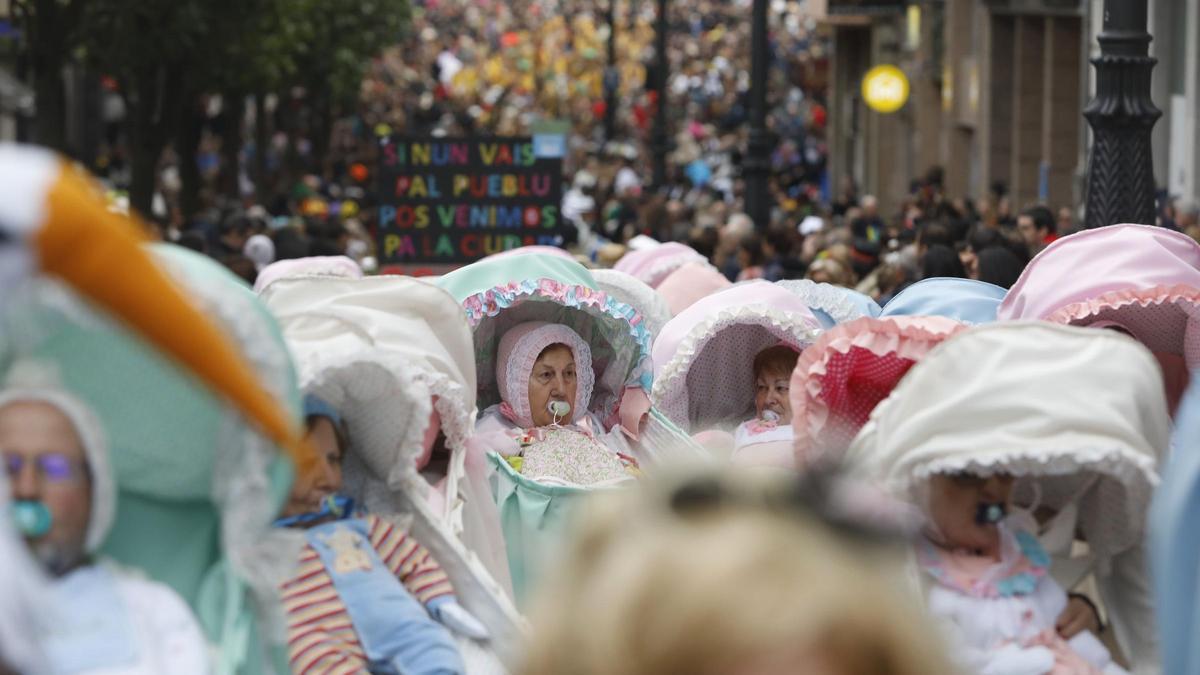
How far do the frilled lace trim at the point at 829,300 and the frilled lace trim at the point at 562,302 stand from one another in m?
0.92

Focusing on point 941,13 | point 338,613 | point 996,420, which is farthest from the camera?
point 941,13

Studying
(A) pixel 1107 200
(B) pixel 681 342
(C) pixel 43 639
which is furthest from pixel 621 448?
(C) pixel 43 639

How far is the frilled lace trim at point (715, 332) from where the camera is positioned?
8.43m

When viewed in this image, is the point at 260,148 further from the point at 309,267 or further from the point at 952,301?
the point at 952,301

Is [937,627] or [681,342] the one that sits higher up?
[937,627]

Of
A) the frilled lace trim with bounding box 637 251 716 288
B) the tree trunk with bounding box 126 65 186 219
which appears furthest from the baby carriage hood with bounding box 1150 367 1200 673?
the tree trunk with bounding box 126 65 186 219

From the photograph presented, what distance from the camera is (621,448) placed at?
27.9 feet

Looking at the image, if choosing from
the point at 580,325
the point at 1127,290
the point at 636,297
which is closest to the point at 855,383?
the point at 1127,290

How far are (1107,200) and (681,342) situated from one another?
2.60m

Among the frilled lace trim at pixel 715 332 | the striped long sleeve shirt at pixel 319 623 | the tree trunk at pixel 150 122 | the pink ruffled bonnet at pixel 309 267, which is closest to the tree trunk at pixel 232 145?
the tree trunk at pixel 150 122

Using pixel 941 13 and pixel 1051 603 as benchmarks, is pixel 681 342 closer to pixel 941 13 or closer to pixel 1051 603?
pixel 1051 603

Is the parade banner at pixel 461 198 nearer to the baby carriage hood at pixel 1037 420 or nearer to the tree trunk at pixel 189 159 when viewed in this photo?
the baby carriage hood at pixel 1037 420

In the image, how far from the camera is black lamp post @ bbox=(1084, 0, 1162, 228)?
10211 mm

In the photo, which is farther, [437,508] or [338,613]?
[437,508]
